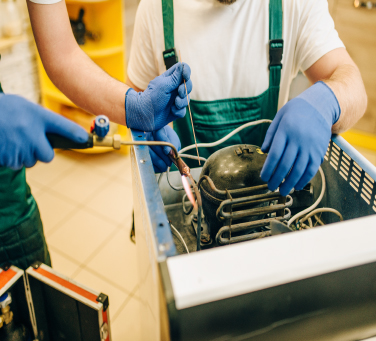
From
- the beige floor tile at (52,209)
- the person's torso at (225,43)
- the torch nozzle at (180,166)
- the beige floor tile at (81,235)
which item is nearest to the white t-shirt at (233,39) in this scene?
the person's torso at (225,43)

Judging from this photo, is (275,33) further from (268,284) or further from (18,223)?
(18,223)

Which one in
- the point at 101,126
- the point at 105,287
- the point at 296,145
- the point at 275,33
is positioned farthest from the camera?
the point at 105,287

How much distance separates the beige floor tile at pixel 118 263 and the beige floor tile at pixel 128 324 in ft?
0.37

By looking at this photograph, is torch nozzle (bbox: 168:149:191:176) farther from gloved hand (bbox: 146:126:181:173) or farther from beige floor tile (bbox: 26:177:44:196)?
beige floor tile (bbox: 26:177:44:196)

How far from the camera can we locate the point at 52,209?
2.41 metres

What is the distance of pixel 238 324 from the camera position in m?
0.56

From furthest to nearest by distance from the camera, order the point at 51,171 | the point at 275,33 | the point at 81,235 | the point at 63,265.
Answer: the point at 51,171, the point at 81,235, the point at 63,265, the point at 275,33

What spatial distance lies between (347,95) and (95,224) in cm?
182

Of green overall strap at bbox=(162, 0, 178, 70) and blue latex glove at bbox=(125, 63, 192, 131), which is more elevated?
green overall strap at bbox=(162, 0, 178, 70)

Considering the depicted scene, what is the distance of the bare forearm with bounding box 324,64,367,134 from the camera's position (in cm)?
103

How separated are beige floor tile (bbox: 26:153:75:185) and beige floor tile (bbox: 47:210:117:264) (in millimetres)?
500

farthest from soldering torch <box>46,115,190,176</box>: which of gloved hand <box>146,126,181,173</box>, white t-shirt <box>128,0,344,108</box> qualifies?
white t-shirt <box>128,0,344,108</box>

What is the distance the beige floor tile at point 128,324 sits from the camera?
1672mm

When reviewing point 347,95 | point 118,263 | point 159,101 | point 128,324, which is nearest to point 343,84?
point 347,95
